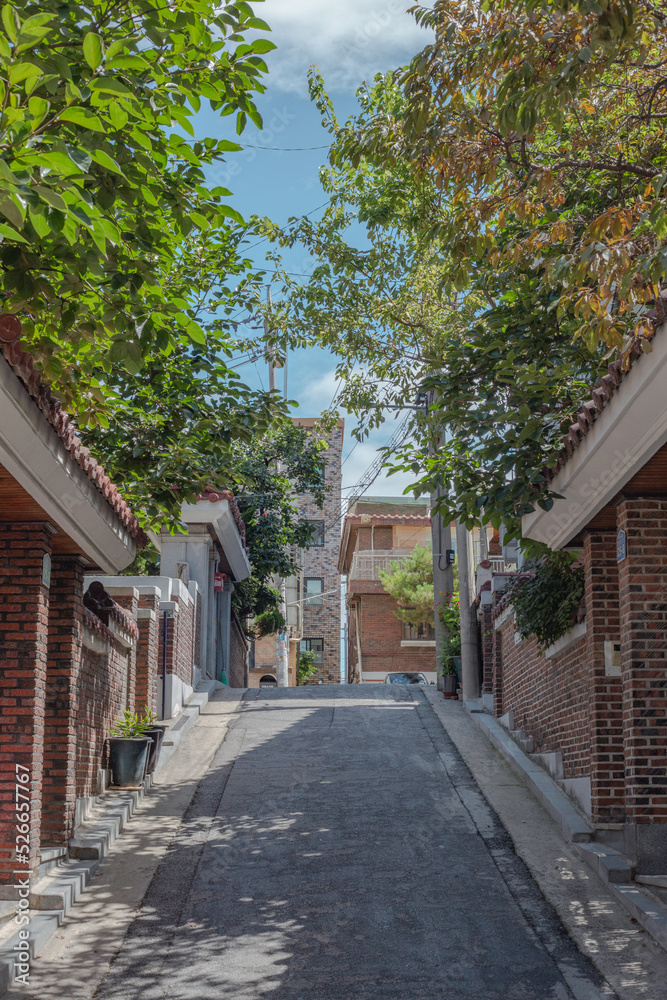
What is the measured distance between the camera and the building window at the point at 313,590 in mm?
44125

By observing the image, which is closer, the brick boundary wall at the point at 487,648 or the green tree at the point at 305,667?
the brick boundary wall at the point at 487,648

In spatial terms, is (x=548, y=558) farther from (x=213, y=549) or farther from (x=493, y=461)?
(x=213, y=549)

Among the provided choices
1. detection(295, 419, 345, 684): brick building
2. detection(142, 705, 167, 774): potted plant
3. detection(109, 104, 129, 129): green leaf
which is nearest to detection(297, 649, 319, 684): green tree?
detection(295, 419, 345, 684): brick building

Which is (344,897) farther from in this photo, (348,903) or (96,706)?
(96,706)

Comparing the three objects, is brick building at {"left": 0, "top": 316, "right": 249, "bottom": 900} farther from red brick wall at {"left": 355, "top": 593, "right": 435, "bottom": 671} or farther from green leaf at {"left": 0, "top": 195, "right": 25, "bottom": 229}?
red brick wall at {"left": 355, "top": 593, "right": 435, "bottom": 671}

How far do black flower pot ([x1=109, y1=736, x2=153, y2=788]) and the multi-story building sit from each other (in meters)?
28.3

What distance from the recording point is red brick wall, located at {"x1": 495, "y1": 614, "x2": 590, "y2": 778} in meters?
9.75

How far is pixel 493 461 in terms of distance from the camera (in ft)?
28.9

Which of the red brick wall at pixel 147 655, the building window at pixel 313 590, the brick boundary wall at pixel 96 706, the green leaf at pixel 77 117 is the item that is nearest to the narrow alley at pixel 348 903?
the brick boundary wall at pixel 96 706

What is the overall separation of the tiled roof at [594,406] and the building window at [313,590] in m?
36.0

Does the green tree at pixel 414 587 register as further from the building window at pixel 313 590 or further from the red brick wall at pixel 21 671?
the red brick wall at pixel 21 671

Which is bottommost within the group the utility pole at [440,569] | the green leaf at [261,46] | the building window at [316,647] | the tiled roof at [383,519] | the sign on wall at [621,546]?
the building window at [316,647]

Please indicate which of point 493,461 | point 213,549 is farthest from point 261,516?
point 493,461

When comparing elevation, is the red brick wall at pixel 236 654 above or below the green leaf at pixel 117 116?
below
